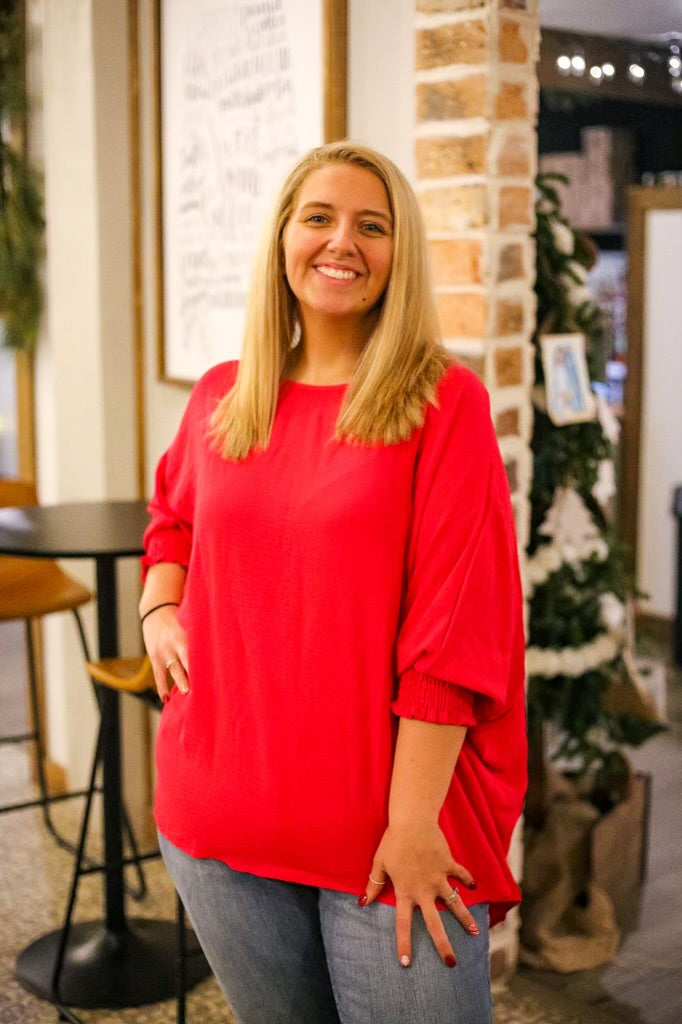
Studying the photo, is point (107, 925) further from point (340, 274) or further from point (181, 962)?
point (340, 274)

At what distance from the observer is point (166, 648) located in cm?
171

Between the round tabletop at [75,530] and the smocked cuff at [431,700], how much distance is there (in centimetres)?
124

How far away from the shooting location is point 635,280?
560 cm

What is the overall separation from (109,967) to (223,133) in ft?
6.33

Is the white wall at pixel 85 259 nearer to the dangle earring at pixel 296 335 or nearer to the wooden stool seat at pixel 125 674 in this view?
the wooden stool seat at pixel 125 674

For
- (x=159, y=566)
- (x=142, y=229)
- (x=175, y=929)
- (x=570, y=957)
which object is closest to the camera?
(x=159, y=566)

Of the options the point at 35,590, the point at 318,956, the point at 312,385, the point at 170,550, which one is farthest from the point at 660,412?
the point at 318,956

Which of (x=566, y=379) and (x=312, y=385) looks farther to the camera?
(x=566, y=379)

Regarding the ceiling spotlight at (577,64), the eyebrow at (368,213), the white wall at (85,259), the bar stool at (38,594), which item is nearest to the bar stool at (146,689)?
the bar stool at (38,594)

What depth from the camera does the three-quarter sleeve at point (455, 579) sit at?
54.1 inches

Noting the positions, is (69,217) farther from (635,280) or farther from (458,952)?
(635,280)

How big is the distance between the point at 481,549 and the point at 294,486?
9.4 inches

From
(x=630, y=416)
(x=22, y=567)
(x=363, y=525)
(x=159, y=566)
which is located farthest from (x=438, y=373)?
(x=630, y=416)

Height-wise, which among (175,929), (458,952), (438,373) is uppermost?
(438,373)
